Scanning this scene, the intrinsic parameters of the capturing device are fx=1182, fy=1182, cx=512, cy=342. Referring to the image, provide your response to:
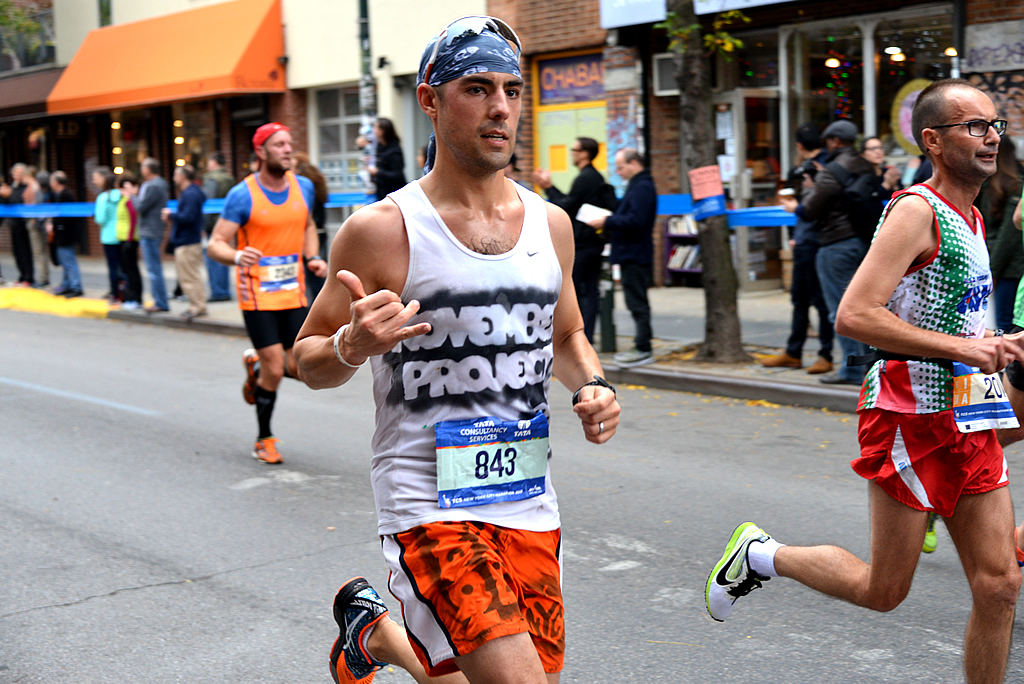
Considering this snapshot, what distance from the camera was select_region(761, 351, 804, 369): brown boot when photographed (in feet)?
33.4

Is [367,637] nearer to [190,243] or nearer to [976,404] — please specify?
[976,404]

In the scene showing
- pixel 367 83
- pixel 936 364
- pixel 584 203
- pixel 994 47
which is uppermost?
pixel 367 83

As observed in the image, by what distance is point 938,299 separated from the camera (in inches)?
142

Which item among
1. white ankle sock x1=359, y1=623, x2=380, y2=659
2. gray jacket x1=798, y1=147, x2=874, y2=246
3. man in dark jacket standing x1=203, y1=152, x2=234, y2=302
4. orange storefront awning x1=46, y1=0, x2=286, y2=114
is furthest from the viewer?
orange storefront awning x1=46, y1=0, x2=286, y2=114

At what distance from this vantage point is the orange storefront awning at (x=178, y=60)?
21.5 meters

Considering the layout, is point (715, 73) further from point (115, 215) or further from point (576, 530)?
point (576, 530)

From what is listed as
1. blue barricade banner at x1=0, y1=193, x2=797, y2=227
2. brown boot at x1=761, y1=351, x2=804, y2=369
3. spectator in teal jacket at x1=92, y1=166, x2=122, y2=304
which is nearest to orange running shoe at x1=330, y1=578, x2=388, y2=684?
brown boot at x1=761, y1=351, x2=804, y2=369

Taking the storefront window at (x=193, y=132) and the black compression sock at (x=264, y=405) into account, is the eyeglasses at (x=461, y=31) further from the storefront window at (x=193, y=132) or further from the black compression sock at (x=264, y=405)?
the storefront window at (x=193, y=132)

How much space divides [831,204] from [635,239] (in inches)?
86.7

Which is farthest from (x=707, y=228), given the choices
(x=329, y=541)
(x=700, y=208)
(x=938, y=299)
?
(x=938, y=299)

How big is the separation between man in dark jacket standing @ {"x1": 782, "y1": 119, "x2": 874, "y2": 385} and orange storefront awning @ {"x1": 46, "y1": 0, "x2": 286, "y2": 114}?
1450 cm

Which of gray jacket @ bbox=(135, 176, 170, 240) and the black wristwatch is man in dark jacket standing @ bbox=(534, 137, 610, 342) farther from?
the black wristwatch

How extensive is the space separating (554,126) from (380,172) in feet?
14.5

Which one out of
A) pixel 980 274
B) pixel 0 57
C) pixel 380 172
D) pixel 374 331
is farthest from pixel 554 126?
pixel 0 57
